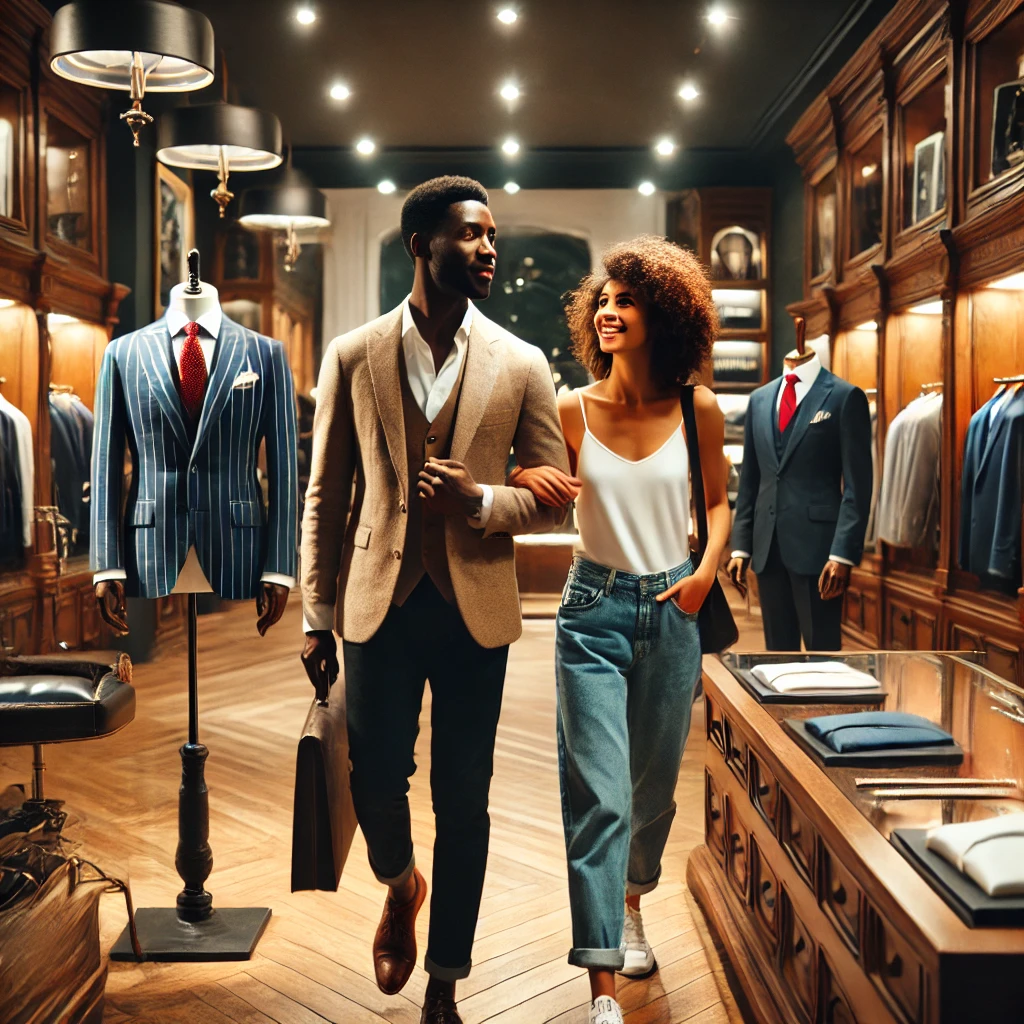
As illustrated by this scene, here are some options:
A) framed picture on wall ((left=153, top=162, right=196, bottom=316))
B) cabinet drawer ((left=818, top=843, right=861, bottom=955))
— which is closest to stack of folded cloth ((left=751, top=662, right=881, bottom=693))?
cabinet drawer ((left=818, top=843, right=861, bottom=955))

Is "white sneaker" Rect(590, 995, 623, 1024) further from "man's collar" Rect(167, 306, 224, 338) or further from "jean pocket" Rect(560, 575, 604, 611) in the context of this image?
"man's collar" Rect(167, 306, 224, 338)

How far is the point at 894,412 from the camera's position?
21.8ft

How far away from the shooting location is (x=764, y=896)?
94.0 inches

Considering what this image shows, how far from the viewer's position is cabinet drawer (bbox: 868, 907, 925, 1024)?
1.41 meters

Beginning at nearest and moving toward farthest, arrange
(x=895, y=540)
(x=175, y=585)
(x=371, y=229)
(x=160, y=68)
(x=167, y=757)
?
(x=175, y=585) → (x=160, y=68) → (x=167, y=757) → (x=895, y=540) → (x=371, y=229)

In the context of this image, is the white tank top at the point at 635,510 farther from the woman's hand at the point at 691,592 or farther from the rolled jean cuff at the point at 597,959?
the rolled jean cuff at the point at 597,959

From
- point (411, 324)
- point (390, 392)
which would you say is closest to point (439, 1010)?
point (390, 392)

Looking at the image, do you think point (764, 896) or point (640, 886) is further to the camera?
point (640, 886)

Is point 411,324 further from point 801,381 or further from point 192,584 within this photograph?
point 801,381

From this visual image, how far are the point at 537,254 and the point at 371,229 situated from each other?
153cm

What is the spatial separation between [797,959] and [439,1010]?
28.5 inches

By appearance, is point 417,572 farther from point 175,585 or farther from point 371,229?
point 371,229

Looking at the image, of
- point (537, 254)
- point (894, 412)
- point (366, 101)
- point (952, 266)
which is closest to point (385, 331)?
point (952, 266)

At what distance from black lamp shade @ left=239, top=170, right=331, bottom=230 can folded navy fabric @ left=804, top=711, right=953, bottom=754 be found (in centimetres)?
498
